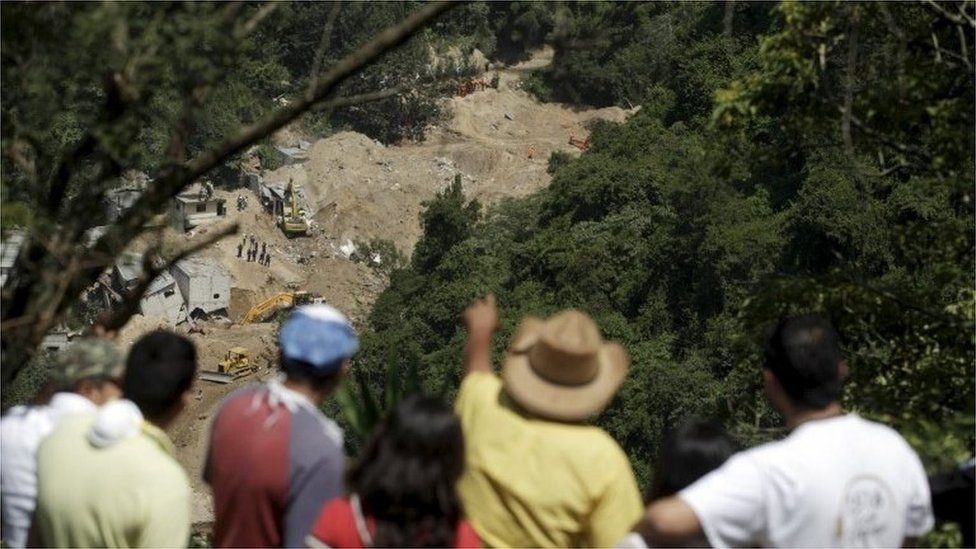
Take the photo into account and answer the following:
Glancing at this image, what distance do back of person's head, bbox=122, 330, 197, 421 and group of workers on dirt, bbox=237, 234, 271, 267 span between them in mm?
44957

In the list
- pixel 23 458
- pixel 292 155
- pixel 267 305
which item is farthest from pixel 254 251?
pixel 23 458

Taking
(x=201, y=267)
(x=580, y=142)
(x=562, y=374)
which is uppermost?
(x=580, y=142)

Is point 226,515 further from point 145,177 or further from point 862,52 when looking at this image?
point 862,52

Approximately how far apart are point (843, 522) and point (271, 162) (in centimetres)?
5088

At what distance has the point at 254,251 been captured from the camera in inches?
1898

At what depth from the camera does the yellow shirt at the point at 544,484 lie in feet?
9.91

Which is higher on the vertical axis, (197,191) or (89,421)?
(197,191)

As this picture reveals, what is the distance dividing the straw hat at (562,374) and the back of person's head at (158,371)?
0.72 meters

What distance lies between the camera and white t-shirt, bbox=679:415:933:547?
276cm

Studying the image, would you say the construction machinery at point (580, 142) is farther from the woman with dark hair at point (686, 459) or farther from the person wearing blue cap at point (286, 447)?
the person wearing blue cap at point (286, 447)

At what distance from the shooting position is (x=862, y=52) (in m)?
6.08

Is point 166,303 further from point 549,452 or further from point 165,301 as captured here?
point 549,452

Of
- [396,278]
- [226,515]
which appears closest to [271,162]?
[396,278]

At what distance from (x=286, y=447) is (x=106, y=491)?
0.42 metres
